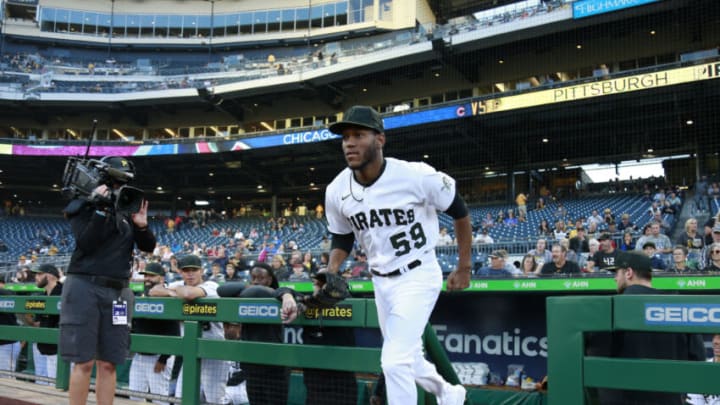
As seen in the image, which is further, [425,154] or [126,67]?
[126,67]

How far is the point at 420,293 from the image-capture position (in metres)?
2.98

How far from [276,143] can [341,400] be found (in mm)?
23184

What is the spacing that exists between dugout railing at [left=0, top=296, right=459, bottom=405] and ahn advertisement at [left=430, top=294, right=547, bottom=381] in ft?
15.6

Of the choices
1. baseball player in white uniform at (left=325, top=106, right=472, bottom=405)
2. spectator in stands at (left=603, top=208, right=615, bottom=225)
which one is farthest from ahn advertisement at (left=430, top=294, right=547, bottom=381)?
spectator in stands at (left=603, top=208, right=615, bottom=225)

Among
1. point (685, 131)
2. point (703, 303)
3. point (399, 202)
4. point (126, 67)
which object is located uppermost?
point (126, 67)

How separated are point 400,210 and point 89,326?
2.01m

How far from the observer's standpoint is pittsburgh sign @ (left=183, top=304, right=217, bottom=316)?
14.1 ft

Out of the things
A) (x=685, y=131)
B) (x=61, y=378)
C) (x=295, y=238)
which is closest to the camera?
(x=61, y=378)

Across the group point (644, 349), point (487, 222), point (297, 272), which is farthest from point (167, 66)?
point (644, 349)

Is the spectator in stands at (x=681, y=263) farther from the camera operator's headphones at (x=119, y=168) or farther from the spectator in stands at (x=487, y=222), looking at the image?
the spectator in stands at (x=487, y=222)

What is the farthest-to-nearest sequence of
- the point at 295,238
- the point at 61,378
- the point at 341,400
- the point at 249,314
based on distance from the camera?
1. the point at 295,238
2. the point at 61,378
3. the point at 249,314
4. the point at 341,400

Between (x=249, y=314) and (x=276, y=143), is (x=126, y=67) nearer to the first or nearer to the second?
(x=276, y=143)

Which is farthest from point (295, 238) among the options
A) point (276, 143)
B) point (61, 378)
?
point (61, 378)

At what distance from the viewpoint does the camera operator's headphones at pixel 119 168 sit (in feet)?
12.2
